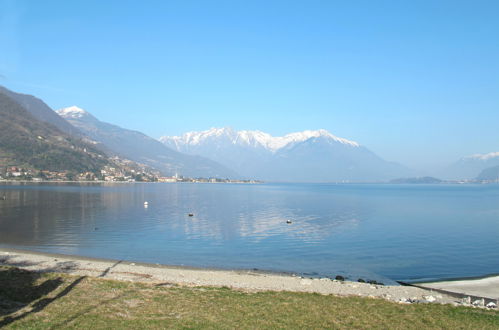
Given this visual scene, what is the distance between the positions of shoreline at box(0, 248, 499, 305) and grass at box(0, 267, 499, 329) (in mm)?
2235

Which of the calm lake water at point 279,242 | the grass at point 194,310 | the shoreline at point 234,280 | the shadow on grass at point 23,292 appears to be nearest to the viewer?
the grass at point 194,310

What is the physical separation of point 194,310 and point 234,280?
→ 8301 mm

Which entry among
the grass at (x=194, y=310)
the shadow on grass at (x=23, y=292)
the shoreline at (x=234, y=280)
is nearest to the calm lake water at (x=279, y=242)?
the shoreline at (x=234, y=280)

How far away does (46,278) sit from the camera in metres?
19.0

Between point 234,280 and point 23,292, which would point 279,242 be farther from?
point 23,292

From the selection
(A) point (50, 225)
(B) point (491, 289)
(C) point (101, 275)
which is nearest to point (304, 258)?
(B) point (491, 289)

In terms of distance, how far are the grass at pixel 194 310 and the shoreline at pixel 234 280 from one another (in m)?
2.24

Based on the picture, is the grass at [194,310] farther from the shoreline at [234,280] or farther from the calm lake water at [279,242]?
the calm lake water at [279,242]

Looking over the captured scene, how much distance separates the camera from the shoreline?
1972 centimetres

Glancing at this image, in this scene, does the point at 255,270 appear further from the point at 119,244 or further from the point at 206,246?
the point at 119,244

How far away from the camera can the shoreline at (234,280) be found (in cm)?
1972

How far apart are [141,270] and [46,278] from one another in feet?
22.7

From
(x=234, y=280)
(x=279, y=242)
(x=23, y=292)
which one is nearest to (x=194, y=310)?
(x=23, y=292)

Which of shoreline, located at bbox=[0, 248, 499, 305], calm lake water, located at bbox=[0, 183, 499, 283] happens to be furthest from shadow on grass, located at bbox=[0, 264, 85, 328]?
calm lake water, located at bbox=[0, 183, 499, 283]
